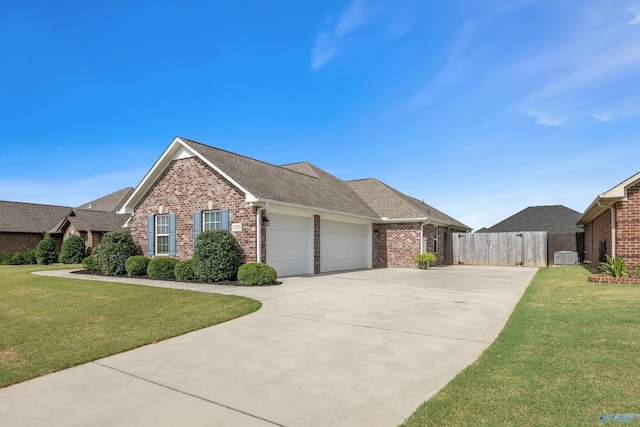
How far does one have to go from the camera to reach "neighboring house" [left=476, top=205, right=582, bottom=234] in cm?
3027

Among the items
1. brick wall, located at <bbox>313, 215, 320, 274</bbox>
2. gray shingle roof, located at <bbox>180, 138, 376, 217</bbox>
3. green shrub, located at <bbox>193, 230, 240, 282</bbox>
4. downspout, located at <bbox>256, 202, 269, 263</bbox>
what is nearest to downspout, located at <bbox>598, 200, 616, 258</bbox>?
gray shingle roof, located at <bbox>180, 138, 376, 217</bbox>

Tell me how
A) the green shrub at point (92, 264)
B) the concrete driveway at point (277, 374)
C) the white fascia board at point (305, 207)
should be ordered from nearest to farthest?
the concrete driveway at point (277, 374) < the white fascia board at point (305, 207) < the green shrub at point (92, 264)

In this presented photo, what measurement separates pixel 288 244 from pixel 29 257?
2415cm

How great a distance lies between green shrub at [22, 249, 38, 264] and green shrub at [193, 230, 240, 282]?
73.3ft

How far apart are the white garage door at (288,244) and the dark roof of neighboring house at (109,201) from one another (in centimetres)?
3011

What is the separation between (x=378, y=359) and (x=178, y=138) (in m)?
13.7

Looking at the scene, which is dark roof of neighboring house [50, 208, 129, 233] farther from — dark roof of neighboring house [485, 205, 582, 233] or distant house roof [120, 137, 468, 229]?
dark roof of neighboring house [485, 205, 582, 233]

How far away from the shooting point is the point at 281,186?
16.5m

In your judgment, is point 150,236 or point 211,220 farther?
point 150,236

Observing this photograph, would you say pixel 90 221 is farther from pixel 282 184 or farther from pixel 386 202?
pixel 386 202

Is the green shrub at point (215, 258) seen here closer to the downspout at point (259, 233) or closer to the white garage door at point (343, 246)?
the downspout at point (259, 233)

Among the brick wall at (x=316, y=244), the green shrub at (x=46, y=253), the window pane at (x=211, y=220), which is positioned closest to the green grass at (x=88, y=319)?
the window pane at (x=211, y=220)

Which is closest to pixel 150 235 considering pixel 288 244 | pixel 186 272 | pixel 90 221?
pixel 186 272

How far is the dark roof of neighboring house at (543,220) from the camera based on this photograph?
99.4 feet
